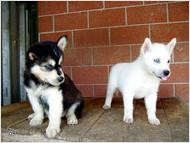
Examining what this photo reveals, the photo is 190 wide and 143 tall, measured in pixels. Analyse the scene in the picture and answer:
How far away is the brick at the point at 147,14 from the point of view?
11.1 ft

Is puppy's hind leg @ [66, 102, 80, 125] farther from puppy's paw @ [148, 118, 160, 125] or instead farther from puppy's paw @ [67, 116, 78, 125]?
puppy's paw @ [148, 118, 160, 125]

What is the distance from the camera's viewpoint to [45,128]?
6.54ft

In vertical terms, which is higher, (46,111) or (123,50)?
(123,50)

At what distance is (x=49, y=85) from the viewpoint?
6.66ft

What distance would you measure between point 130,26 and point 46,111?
181 centimetres

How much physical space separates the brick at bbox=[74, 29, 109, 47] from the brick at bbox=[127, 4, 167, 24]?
38cm

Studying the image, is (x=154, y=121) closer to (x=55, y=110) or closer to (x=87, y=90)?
(x=55, y=110)

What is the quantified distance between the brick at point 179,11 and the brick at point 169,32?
0.08m

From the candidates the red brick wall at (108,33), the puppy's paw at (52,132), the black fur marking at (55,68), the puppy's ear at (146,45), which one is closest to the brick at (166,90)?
the red brick wall at (108,33)

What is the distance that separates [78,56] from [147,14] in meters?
1.08

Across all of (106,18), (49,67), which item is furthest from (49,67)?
(106,18)

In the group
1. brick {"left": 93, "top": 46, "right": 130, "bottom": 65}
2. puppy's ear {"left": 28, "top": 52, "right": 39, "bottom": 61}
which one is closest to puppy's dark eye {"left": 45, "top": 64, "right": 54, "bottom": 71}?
puppy's ear {"left": 28, "top": 52, "right": 39, "bottom": 61}

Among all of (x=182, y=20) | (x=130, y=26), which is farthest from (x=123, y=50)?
(x=182, y=20)

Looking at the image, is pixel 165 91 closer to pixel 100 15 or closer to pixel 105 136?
pixel 100 15
